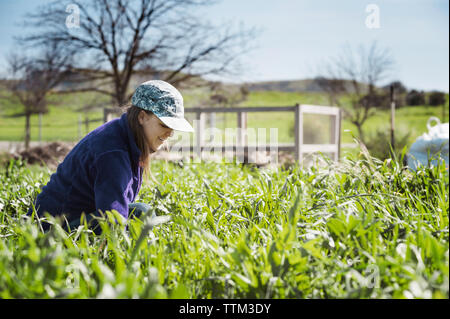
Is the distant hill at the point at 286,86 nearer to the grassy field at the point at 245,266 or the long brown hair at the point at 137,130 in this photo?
the long brown hair at the point at 137,130

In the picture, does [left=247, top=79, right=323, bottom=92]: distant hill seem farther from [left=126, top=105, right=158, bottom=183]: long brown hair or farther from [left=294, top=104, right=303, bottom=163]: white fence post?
[left=126, top=105, right=158, bottom=183]: long brown hair

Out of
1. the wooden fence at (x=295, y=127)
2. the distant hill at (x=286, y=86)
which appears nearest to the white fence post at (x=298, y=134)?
the wooden fence at (x=295, y=127)

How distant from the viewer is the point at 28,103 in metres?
14.0

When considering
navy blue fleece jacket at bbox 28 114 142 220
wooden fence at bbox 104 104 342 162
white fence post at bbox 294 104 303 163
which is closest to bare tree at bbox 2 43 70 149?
wooden fence at bbox 104 104 342 162

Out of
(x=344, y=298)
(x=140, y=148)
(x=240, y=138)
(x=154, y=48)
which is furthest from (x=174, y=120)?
(x=154, y=48)

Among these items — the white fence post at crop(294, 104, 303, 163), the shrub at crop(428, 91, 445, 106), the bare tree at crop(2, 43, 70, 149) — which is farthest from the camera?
the shrub at crop(428, 91, 445, 106)

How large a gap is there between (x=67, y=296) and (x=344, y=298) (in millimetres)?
749

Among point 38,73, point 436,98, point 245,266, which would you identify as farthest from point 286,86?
point 245,266

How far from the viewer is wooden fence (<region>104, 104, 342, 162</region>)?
22.7 feet

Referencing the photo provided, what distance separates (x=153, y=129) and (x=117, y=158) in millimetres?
286

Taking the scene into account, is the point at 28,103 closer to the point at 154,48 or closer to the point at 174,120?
the point at 154,48

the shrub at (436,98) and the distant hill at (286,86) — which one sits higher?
the distant hill at (286,86)

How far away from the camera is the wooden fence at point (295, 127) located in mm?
6918

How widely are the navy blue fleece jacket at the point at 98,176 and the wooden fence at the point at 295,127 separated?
4795 millimetres
